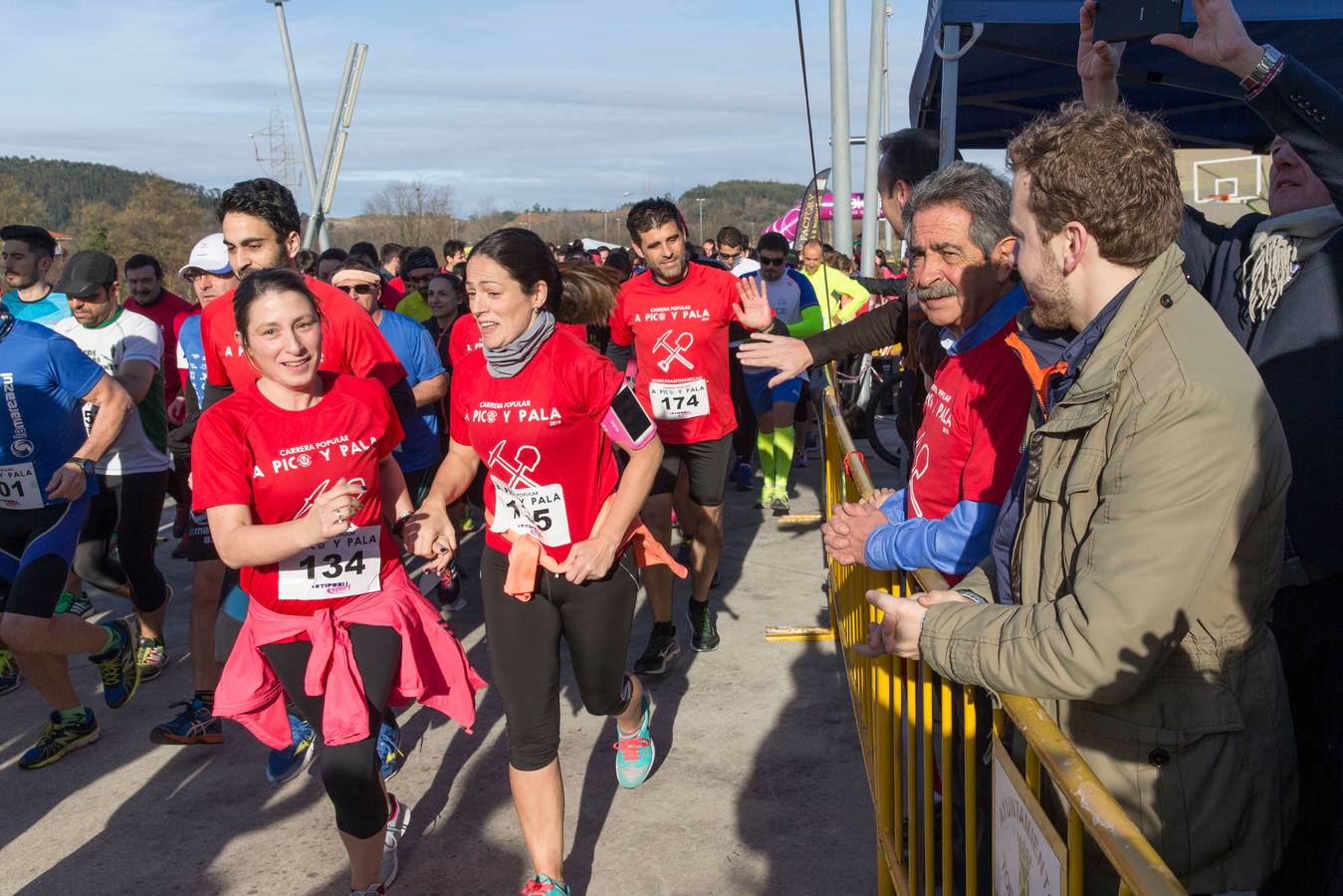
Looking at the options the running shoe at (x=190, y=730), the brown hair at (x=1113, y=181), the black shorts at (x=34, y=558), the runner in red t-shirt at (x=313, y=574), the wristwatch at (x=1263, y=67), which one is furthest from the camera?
the running shoe at (x=190, y=730)

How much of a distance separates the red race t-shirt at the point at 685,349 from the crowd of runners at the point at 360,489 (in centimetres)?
1

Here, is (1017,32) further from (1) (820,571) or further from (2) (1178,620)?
(2) (1178,620)

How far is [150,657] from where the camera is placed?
5.33 metres

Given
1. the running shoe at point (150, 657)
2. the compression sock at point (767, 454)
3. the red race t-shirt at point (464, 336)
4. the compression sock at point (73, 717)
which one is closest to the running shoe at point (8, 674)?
the running shoe at point (150, 657)

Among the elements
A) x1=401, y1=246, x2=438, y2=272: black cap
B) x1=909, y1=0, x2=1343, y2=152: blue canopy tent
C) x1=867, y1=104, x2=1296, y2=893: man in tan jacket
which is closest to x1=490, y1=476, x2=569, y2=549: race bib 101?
x1=867, y1=104, x2=1296, y2=893: man in tan jacket

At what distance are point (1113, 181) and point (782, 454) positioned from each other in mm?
6445

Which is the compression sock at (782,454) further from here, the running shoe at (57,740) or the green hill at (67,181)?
the green hill at (67,181)

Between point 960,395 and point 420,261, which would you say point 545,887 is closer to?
point 960,395

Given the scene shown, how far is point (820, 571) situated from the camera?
6.59 meters

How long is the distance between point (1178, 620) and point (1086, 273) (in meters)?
0.56

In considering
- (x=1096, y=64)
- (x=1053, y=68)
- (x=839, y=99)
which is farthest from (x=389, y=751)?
(x=1053, y=68)

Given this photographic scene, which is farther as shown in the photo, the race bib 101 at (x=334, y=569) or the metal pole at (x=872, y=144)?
the metal pole at (x=872, y=144)

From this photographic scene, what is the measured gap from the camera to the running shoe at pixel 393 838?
11.2 feet

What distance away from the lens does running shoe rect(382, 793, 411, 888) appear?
341 centimetres
